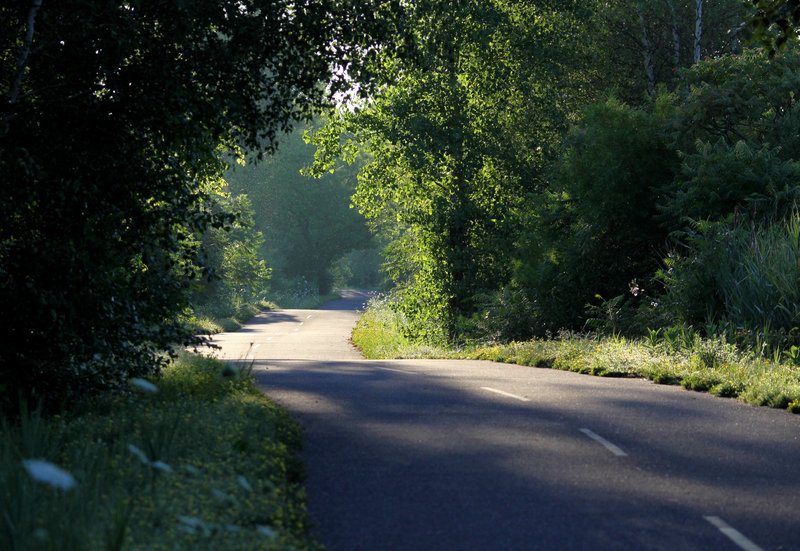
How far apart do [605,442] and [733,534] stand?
102 inches

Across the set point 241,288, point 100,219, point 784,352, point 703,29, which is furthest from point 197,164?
point 241,288

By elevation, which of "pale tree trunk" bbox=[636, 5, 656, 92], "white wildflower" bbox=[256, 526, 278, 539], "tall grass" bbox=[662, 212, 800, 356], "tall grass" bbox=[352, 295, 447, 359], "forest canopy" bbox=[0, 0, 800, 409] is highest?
"pale tree trunk" bbox=[636, 5, 656, 92]

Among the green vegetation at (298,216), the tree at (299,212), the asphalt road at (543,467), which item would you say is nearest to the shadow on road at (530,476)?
the asphalt road at (543,467)

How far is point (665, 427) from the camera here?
9.20 meters

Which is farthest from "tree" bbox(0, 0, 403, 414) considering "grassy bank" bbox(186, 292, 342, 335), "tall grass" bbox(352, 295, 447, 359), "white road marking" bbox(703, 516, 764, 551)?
"tall grass" bbox(352, 295, 447, 359)

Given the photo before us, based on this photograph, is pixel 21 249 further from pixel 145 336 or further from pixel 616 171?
pixel 616 171

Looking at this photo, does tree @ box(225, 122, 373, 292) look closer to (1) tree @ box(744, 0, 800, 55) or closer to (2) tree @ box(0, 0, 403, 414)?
(2) tree @ box(0, 0, 403, 414)

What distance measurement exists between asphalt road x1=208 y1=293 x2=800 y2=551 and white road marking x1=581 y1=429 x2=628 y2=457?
21mm

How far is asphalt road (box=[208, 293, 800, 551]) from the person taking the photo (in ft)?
19.1

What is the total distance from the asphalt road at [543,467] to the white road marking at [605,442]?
0.8 inches

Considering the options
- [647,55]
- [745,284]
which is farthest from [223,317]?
[745,284]

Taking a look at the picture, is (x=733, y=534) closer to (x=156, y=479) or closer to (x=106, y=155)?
(x=156, y=479)

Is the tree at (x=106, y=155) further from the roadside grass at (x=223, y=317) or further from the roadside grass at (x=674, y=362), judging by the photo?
the roadside grass at (x=223, y=317)

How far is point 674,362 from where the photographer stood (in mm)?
14078
